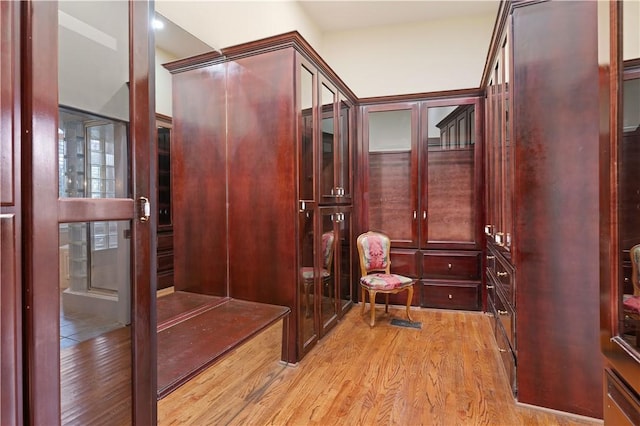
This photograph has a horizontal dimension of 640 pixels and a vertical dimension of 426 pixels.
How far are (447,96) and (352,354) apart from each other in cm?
288

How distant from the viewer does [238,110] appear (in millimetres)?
2492

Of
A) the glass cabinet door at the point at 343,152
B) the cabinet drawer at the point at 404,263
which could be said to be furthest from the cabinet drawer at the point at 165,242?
the cabinet drawer at the point at 404,263

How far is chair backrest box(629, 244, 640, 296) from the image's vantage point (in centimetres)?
87

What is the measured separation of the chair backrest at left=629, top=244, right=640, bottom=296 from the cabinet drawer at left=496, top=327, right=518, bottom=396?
1384 millimetres

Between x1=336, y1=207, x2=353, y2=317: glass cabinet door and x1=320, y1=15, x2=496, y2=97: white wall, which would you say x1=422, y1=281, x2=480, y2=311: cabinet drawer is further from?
x1=320, y1=15, x2=496, y2=97: white wall

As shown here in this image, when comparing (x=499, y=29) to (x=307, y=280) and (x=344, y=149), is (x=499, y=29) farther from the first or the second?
(x=307, y=280)

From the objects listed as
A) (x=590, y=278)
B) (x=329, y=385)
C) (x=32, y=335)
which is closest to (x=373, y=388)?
(x=329, y=385)

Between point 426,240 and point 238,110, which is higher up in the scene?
point 238,110

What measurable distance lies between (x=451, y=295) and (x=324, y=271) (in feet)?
5.58

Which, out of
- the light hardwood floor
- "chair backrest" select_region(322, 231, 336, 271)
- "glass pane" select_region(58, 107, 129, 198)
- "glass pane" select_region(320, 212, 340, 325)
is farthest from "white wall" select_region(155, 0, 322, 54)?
the light hardwood floor

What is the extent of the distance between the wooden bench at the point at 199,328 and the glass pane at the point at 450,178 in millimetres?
2270

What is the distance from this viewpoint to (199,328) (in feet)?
6.52

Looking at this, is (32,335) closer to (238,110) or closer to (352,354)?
(238,110)

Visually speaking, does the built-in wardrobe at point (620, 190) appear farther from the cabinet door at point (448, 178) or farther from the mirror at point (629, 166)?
the cabinet door at point (448, 178)
